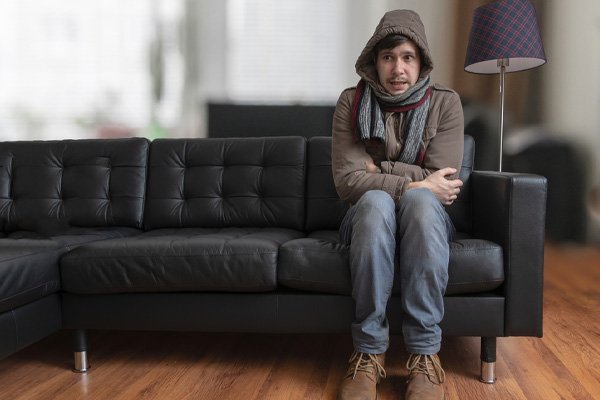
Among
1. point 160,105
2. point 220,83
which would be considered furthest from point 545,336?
point 160,105

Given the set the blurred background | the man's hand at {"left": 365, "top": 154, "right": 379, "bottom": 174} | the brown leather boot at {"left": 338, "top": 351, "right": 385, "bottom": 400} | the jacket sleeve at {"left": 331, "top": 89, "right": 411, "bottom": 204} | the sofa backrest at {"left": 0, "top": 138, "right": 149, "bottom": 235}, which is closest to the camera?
the brown leather boot at {"left": 338, "top": 351, "right": 385, "bottom": 400}

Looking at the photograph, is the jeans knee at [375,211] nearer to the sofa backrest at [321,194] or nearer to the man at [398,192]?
the man at [398,192]

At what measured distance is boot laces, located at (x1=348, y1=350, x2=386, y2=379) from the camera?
1364 mm

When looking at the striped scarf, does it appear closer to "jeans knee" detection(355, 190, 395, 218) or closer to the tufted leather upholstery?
"jeans knee" detection(355, 190, 395, 218)

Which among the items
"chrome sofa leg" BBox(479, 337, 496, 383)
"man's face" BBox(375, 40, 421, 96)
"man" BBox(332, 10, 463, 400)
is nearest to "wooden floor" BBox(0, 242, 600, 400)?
"chrome sofa leg" BBox(479, 337, 496, 383)

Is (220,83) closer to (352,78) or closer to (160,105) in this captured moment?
(160,105)

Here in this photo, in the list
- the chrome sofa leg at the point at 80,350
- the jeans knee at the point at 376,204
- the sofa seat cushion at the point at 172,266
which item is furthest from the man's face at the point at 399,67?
the chrome sofa leg at the point at 80,350

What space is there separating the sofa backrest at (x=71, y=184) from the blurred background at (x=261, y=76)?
1.79 feet

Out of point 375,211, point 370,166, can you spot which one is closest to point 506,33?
point 370,166

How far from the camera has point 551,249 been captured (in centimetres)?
264

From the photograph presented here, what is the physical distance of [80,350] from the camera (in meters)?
1.62

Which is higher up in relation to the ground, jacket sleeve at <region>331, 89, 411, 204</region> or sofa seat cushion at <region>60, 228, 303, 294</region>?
jacket sleeve at <region>331, 89, 411, 204</region>

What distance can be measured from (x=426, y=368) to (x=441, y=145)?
0.73 metres

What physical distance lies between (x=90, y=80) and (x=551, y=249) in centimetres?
279
